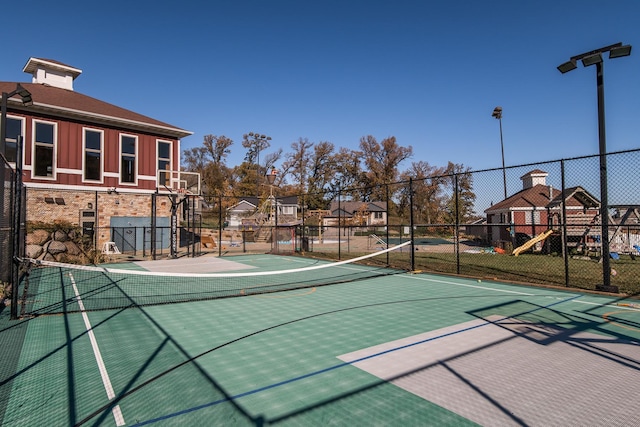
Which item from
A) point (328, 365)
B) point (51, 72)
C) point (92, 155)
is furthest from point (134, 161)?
point (328, 365)

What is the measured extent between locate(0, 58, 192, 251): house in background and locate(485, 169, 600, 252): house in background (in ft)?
67.3

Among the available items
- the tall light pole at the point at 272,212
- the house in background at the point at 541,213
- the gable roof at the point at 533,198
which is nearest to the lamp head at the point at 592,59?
the house in background at the point at 541,213

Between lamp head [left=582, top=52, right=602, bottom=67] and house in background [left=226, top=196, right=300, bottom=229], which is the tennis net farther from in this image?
house in background [left=226, top=196, right=300, bottom=229]

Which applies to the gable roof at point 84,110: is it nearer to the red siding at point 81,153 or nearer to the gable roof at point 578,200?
the red siding at point 81,153

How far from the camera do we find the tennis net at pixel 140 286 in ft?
24.9

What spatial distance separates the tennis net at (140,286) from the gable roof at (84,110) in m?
9.59

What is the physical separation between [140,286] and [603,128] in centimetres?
1285

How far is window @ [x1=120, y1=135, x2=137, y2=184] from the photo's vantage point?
21.5 metres

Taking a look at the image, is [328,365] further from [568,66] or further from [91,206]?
[91,206]

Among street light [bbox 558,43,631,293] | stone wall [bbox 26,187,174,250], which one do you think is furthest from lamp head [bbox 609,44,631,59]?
stone wall [bbox 26,187,174,250]

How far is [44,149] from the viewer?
18891 mm

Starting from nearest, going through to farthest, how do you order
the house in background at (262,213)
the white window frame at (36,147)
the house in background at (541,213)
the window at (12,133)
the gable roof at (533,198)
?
the house in background at (541,213) < the window at (12,133) < the white window frame at (36,147) < the gable roof at (533,198) < the house in background at (262,213)

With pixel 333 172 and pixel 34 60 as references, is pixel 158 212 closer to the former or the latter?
pixel 34 60

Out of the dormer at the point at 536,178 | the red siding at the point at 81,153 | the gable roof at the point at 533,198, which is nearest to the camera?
the red siding at the point at 81,153
